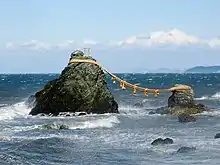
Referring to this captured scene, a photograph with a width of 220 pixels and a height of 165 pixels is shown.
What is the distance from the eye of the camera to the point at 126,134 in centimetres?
2200

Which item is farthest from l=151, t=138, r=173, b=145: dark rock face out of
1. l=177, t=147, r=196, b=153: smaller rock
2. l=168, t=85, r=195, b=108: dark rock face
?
l=168, t=85, r=195, b=108: dark rock face

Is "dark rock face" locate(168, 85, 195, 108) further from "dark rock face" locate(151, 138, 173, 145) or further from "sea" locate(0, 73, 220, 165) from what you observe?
"dark rock face" locate(151, 138, 173, 145)

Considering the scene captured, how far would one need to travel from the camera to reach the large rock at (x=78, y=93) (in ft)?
100

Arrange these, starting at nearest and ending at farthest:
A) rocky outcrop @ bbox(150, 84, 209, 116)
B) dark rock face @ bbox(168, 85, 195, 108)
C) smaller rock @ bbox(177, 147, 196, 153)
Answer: smaller rock @ bbox(177, 147, 196, 153)
rocky outcrop @ bbox(150, 84, 209, 116)
dark rock face @ bbox(168, 85, 195, 108)

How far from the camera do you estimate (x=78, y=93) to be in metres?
30.5

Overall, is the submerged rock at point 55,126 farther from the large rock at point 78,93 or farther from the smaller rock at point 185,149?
the smaller rock at point 185,149

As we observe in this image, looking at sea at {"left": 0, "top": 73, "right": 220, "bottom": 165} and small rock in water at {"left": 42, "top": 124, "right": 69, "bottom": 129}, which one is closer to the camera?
sea at {"left": 0, "top": 73, "right": 220, "bottom": 165}

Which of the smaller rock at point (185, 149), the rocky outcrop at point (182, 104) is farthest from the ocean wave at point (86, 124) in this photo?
the smaller rock at point (185, 149)

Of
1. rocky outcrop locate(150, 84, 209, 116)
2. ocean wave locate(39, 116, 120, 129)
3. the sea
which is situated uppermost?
rocky outcrop locate(150, 84, 209, 116)

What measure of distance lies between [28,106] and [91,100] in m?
7.55

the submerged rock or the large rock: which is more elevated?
the large rock

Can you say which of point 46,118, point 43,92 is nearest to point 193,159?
point 46,118

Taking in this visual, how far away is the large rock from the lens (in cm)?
3058

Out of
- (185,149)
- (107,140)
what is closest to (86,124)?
(107,140)
